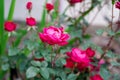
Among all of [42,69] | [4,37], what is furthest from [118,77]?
[4,37]

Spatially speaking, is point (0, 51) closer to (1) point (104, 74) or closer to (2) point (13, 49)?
(2) point (13, 49)

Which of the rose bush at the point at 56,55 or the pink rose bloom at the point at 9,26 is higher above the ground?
the pink rose bloom at the point at 9,26

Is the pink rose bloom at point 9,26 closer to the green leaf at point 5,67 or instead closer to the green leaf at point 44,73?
the green leaf at point 5,67

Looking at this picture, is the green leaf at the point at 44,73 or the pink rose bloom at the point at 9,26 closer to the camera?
the green leaf at the point at 44,73

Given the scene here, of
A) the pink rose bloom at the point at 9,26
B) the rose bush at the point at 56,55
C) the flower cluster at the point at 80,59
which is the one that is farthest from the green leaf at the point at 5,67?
the flower cluster at the point at 80,59

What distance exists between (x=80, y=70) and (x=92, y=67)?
0.08m

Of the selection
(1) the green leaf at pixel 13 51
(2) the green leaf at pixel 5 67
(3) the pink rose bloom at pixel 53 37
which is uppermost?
(3) the pink rose bloom at pixel 53 37

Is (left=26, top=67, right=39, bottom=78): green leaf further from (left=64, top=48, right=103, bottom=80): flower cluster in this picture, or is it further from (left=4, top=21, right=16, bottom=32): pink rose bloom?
(left=4, top=21, right=16, bottom=32): pink rose bloom

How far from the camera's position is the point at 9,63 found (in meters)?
1.48

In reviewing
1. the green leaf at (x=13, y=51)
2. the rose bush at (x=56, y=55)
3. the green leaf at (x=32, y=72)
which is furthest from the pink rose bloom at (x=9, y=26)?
the green leaf at (x=32, y=72)

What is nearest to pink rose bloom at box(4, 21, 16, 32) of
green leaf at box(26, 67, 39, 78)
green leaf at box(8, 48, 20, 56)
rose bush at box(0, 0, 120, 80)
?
rose bush at box(0, 0, 120, 80)

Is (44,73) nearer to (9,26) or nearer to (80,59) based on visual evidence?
(80,59)

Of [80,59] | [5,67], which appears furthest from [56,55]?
[5,67]

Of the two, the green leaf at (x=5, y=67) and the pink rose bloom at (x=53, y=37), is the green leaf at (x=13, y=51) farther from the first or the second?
the pink rose bloom at (x=53, y=37)
